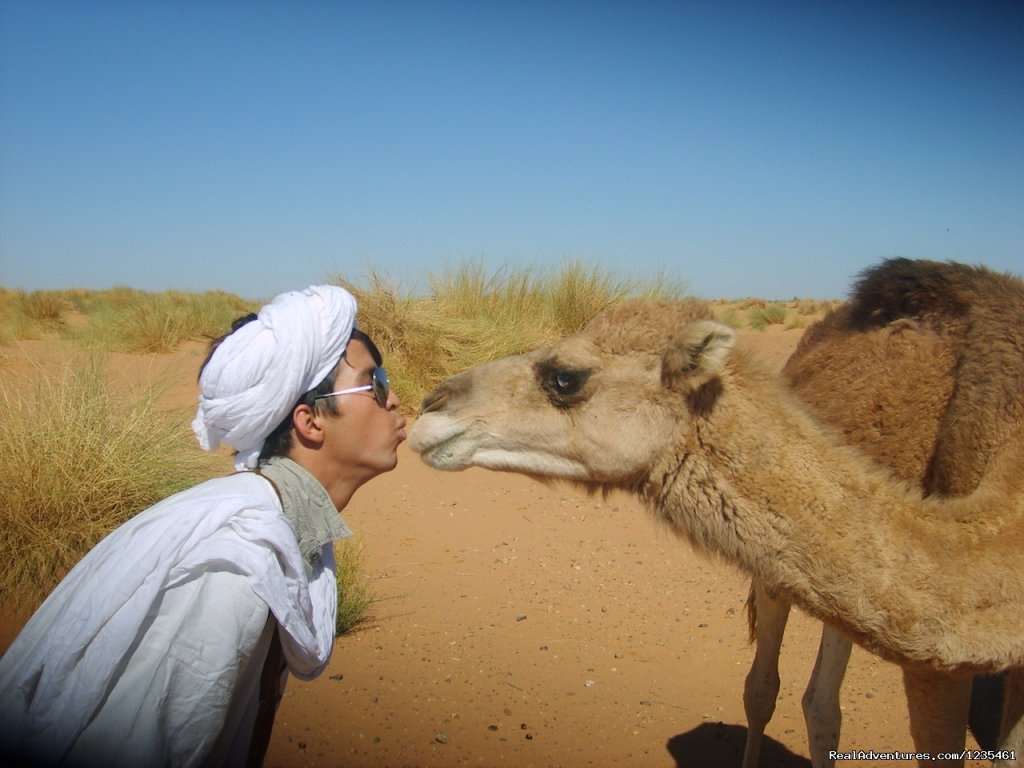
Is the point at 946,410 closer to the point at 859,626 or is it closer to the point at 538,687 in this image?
the point at 859,626

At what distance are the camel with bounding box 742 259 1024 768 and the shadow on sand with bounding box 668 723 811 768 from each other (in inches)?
11.3

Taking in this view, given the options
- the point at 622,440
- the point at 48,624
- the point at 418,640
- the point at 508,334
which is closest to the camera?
the point at 48,624

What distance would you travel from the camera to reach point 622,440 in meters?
2.99

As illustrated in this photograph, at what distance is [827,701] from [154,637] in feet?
11.8

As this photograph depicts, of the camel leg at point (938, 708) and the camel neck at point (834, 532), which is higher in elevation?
the camel neck at point (834, 532)

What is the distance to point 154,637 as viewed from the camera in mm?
1851

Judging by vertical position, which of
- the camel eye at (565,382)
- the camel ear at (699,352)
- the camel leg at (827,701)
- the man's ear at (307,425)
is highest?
the camel ear at (699,352)

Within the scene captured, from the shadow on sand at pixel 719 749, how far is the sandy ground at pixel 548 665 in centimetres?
1

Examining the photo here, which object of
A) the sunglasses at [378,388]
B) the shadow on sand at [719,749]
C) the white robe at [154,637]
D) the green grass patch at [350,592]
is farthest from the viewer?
the green grass patch at [350,592]

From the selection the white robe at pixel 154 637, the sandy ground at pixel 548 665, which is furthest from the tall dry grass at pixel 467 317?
the white robe at pixel 154 637

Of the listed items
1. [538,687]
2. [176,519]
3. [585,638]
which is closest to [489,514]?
[585,638]

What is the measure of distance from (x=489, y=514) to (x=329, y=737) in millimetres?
3895

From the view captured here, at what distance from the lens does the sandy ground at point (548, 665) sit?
444 centimetres

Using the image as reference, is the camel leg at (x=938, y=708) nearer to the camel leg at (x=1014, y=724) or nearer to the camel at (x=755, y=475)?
the camel at (x=755, y=475)
